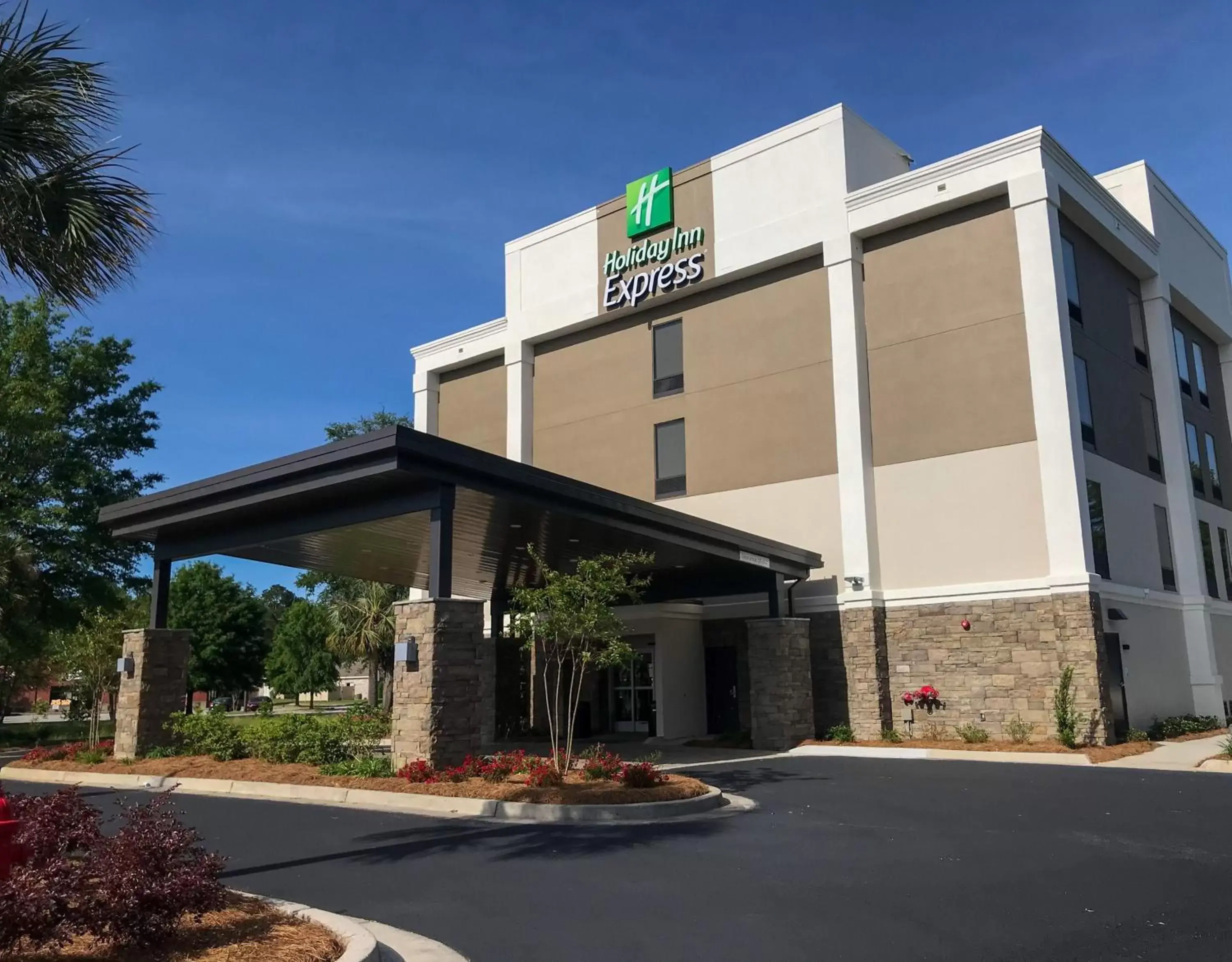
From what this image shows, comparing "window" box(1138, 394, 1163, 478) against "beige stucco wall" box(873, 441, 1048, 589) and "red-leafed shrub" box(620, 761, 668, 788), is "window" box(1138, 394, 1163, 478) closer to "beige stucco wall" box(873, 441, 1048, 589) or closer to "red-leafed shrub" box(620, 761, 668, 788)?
"beige stucco wall" box(873, 441, 1048, 589)

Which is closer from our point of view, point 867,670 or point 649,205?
point 867,670

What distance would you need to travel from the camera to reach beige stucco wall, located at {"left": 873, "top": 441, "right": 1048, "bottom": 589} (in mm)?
21734

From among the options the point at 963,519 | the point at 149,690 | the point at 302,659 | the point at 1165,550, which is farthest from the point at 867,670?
the point at 302,659

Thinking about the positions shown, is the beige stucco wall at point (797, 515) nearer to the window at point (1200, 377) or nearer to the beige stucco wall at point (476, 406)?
the beige stucco wall at point (476, 406)

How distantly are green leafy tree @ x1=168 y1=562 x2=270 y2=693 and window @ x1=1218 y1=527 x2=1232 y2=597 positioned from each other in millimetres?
53275

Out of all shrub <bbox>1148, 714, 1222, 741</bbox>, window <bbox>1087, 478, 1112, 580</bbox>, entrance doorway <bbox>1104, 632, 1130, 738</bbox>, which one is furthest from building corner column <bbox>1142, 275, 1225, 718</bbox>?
window <bbox>1087, 478, 1112, 580</bbox>

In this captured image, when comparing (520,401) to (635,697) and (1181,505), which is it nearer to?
(635,697)

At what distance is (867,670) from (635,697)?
785 cm

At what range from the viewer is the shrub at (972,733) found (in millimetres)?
20969

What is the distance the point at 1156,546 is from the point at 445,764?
20.5m

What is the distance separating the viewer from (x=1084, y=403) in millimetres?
23359

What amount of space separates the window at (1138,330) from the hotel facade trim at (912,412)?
14cm

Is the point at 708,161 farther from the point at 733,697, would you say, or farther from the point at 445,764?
the point at 445,764

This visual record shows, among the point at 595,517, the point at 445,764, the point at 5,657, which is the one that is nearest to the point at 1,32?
the point at 445,764
